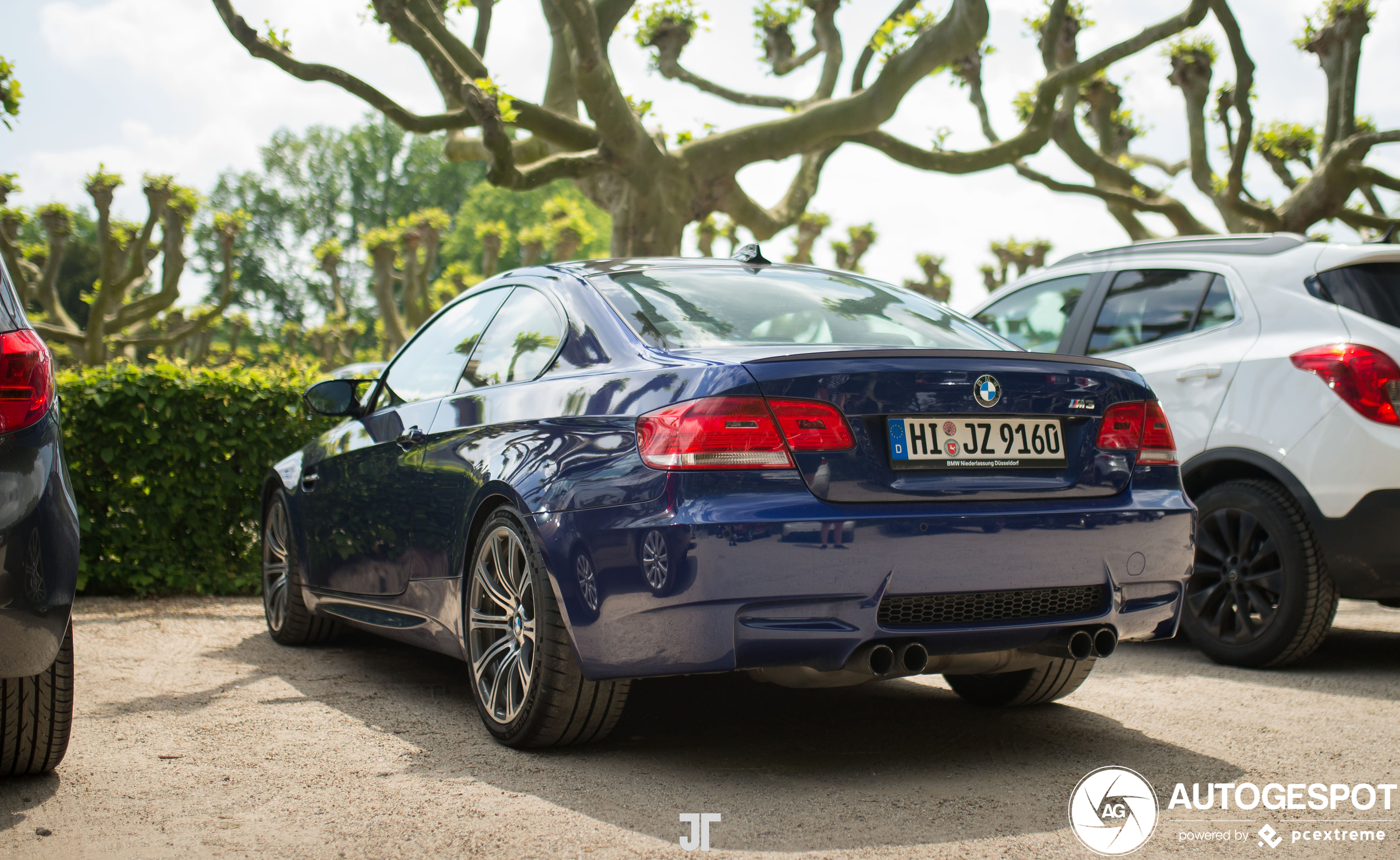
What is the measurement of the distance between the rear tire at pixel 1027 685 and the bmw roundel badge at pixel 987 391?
1.30m

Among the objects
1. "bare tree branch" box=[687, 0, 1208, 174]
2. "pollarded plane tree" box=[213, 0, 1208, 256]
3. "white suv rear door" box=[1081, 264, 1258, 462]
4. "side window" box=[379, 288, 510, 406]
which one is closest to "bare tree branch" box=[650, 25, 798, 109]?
"pollarded plane tree" box=[213, 0, 1208, 256]

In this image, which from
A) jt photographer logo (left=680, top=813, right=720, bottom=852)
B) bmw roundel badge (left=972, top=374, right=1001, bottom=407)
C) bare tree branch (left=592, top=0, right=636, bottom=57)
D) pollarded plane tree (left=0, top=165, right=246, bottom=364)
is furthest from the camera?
pollarded plane tree (left=0, top=165, right=246, bottom=364)

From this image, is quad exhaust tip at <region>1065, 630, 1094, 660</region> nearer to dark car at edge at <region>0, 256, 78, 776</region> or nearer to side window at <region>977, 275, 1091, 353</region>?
dark car at edge at <region>0, 256, 78, 776</region>

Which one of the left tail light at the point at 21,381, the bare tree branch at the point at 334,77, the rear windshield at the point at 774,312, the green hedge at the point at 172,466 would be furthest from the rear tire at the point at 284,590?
the bare tree branch at the point at 334,77

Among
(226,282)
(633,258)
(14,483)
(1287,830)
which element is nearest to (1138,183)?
(633,258)

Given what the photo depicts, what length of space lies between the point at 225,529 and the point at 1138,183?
40.2 ft

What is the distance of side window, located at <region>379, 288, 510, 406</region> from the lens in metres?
4.70

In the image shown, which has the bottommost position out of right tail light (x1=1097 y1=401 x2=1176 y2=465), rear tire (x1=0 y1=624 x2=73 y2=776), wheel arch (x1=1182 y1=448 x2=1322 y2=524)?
rear tire (x1=0 y1=624 x2=73 y2=776)

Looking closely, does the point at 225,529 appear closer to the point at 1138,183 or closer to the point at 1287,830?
the point at 1287,830

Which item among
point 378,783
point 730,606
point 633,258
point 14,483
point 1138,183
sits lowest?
point 378,783

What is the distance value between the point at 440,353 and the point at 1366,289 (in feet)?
12.9

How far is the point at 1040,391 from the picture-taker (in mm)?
3545

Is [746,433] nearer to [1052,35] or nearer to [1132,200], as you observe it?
[1052,35]

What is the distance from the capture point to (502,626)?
393 centimetres
